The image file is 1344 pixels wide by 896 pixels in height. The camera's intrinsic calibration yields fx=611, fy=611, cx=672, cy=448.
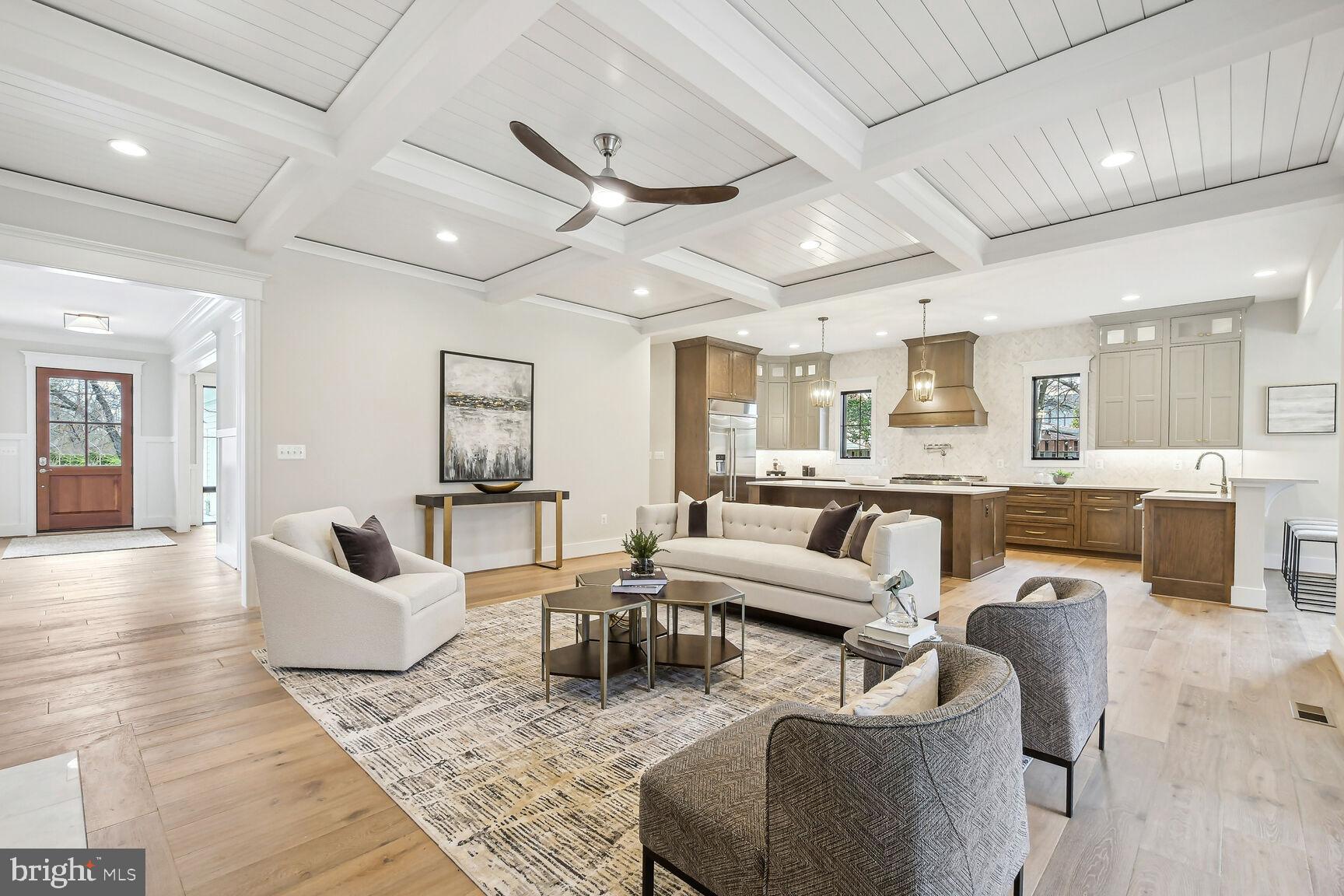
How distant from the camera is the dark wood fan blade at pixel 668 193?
2.89 m

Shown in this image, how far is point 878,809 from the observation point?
1.08 metres

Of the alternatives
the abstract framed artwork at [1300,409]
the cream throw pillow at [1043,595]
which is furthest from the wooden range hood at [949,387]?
the cream throw pillow at [1043,595]

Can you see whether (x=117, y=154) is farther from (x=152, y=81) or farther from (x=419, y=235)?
(x=419, y=235)

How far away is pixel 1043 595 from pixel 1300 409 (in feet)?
20.9

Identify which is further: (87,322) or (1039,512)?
(1039,512)

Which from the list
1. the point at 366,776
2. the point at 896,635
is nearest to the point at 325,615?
the point at 366,776

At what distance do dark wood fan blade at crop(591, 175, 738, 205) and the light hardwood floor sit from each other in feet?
8.86

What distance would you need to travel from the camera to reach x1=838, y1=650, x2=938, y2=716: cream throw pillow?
123 centimetres

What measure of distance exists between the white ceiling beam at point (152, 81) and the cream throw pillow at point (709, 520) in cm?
347

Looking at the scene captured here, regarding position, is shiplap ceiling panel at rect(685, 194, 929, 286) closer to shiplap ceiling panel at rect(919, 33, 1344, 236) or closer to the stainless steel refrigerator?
shiplap ceiling panel at rect(919, 33, 1344, 236)

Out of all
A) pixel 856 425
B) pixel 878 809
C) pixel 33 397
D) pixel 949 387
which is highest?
pixel 949 387

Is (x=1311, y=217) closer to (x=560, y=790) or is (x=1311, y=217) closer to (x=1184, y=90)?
(x=1184, y=90)

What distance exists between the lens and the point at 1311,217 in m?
3.99

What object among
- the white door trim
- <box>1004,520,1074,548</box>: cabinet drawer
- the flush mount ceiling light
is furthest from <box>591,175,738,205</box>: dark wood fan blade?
the white door trim
